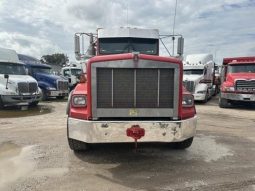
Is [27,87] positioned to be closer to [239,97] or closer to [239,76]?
[239,97]

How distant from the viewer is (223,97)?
15703 mm

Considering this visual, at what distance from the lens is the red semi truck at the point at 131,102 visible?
16.6ft

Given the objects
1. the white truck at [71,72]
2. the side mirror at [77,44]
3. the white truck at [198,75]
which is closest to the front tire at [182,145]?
the side mirror at [77,44]

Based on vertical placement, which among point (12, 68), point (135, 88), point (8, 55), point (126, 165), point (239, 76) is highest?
point (8, 55)

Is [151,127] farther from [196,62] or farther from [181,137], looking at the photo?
[196,62]

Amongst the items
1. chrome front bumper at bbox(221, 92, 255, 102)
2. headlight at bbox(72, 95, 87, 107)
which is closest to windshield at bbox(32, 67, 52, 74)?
chrome front bumper at bbox(221, 92, 255, 102)

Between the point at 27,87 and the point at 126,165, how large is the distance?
32.6 feet

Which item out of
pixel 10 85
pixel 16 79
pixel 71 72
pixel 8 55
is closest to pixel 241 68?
pixel 16 79

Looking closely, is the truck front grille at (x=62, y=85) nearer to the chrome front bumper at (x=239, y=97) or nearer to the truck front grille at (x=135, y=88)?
the chrome front bumper at (x=239, y=97)

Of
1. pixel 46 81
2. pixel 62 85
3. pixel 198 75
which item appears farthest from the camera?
pixel 62 85

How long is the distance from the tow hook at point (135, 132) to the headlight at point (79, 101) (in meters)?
0.89

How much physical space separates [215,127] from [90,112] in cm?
553

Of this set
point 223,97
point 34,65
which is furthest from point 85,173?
point 34,65

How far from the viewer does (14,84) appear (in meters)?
13.9
